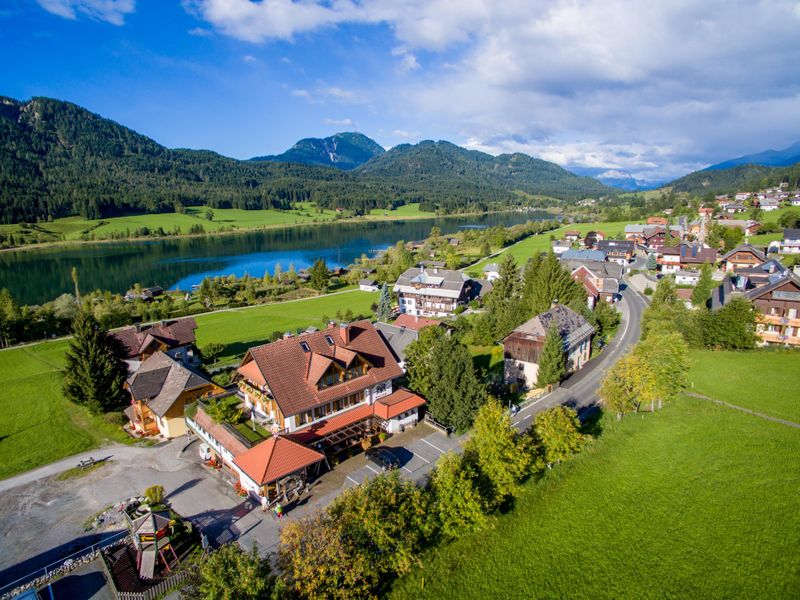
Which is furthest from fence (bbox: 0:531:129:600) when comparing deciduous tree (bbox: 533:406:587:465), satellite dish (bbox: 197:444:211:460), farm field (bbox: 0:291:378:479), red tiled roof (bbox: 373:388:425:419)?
deciduous tree (bbox: 533:406:587:465)

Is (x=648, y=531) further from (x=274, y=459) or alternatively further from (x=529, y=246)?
(x=529, y=246)

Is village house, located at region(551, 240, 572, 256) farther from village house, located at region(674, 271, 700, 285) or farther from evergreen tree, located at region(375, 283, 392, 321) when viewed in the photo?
evergreen tree, located at region(375, 283, 392, 321)

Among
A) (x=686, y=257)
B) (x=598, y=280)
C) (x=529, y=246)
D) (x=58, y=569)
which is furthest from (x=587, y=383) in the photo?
(x=529, y=246)

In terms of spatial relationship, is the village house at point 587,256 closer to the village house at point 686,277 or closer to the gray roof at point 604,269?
the gray roof at point 604,269

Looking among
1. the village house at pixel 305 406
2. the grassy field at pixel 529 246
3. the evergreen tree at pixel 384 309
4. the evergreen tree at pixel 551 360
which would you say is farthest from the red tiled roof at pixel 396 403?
the grassy field at pixel 529 246

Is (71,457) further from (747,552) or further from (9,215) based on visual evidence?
(9,215)

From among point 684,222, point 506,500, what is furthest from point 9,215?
point 684,222

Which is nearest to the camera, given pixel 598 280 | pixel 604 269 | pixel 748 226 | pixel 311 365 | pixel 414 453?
pixel 414 453
